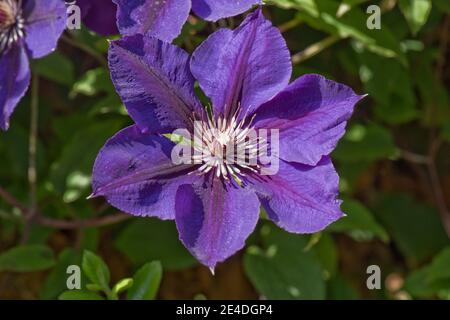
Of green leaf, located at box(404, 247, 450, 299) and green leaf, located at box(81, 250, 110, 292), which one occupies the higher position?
green leaf, located at box(81, 250, 110, 292)

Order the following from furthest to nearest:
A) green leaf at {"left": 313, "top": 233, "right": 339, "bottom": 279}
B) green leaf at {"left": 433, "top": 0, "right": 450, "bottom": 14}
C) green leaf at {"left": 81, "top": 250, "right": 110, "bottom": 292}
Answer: green leaf at {"left": 313, "top": 233, "right": 339, "bottom": 279} < green leaf at {"left": 433, "top": 0, "right": 450, "bottom": 14} < green leaf at {"left": 81, "top": 250, "right": 110, "bottom": 292}

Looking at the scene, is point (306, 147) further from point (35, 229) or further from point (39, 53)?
point (35, 229)

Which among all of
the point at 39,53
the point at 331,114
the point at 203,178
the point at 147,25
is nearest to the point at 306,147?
the point at 331,114

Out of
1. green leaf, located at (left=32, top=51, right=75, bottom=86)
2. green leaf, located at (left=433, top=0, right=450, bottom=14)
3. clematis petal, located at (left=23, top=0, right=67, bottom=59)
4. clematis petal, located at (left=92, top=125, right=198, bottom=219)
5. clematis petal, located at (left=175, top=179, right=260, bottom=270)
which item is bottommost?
clematis petal, located at (left=175, top=179, right=260, bottom=270)

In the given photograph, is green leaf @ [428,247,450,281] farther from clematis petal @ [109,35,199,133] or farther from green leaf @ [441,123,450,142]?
clematis petal @ [109,35,199,133]

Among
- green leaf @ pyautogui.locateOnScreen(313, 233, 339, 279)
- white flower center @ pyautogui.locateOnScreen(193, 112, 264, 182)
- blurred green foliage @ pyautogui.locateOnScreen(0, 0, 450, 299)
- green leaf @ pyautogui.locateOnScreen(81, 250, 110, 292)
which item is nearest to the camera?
white flower center @ pyautogui.locateOnScreen(193, 112, 264, 182)

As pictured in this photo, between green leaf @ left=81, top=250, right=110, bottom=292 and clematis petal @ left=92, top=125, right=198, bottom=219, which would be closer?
clematis petal @ left=92, top=125, right=198, bottom=219

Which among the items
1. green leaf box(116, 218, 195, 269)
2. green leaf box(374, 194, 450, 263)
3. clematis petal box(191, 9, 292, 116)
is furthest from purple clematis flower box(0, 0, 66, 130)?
green leaf box(374, 194, 450, 263)

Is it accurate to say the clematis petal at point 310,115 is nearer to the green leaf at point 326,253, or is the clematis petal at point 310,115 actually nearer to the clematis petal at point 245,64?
the clematis petal at point 245,64
